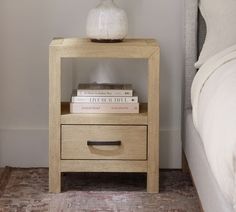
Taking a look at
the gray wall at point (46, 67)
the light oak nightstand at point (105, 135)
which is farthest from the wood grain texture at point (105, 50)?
the gray wall at point (46, 67)

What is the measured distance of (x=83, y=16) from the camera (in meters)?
2.86

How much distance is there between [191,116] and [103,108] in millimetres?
367

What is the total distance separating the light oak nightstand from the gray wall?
0.35 metres

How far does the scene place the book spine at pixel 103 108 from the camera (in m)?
2.53

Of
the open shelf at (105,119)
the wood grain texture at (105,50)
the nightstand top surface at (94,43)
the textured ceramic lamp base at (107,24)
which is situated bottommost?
the open shelf at (105,119)

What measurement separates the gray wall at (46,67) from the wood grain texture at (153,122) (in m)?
0.41

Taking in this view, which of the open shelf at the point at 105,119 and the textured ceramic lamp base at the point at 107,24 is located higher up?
the textured ceramic lamp base at the point at 107,24

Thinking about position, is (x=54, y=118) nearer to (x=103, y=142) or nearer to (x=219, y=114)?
(x=103, y=142)

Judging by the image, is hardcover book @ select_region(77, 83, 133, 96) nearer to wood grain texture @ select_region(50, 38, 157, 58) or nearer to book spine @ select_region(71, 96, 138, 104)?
book spine @ select_region(71, 96, 138, 104)

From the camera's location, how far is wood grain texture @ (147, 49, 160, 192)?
8.05ft

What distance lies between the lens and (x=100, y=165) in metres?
2.53

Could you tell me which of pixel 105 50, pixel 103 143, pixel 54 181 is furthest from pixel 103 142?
pixel 105 50

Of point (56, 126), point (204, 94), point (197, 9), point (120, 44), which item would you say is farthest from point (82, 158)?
point (197, 9)

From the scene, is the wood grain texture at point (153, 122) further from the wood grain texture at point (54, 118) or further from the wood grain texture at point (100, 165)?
the wood grain texture at point (54, 118)
